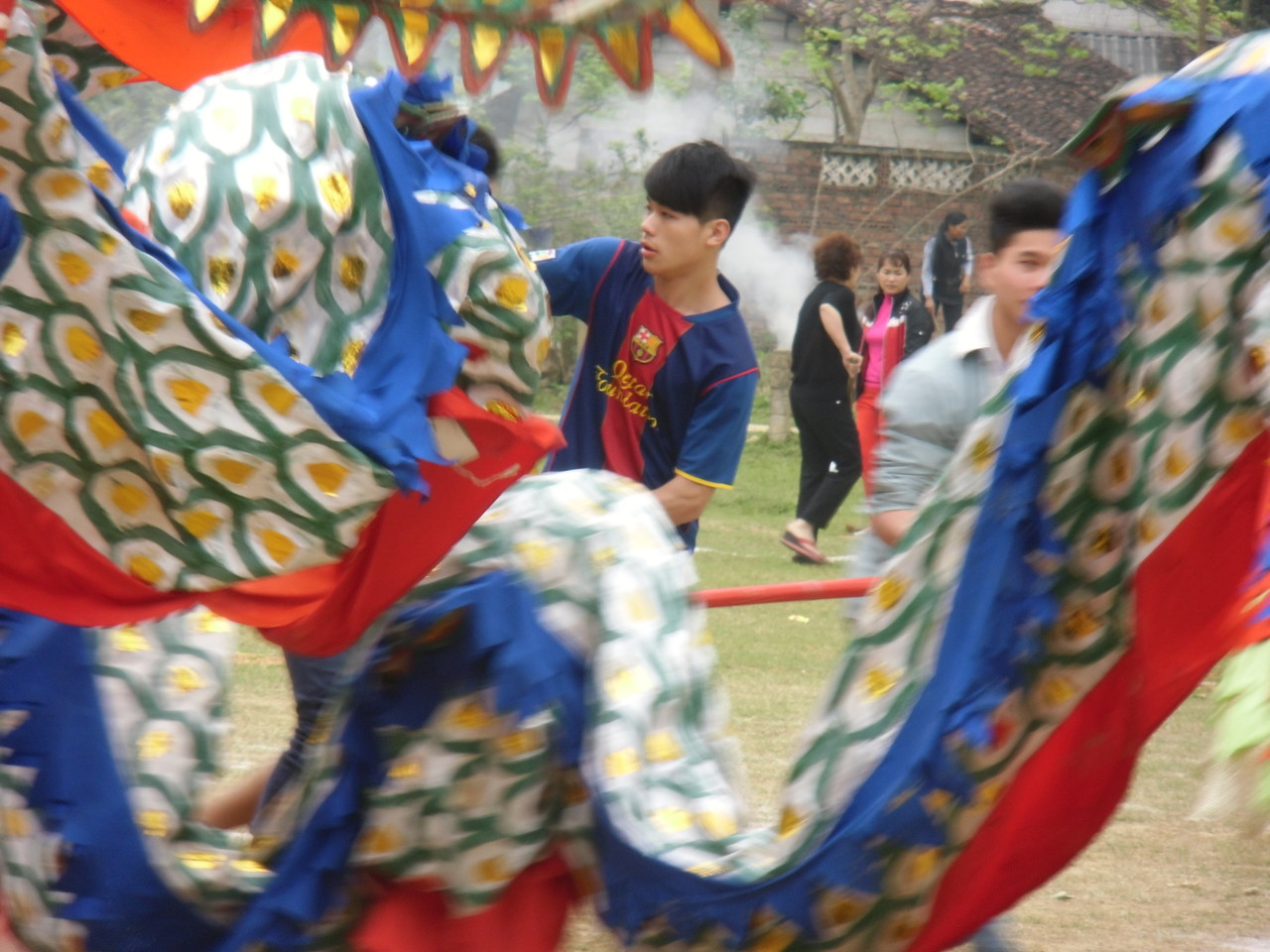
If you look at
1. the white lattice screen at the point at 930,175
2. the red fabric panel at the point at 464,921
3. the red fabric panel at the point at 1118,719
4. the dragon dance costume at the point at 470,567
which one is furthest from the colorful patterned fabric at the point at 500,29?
the white lattice screen at the point at 930,175

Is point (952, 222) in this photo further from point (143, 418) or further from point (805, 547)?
point (143, 418)

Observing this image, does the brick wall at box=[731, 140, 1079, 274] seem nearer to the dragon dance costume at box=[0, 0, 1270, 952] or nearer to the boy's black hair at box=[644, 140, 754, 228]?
the boy's black hair at box=[644, 140, 754, 228]

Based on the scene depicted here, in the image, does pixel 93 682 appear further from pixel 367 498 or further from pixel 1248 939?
pixel 1248 939

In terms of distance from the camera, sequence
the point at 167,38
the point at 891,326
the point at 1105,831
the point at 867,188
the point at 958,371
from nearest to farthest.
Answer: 1. the point at 167,38
2. the point at 958,371
3. the point at 1105,831
4. the point at 891,326
5. the point at 867,188

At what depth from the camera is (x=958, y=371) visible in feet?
10.1

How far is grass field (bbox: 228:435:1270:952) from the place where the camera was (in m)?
3.30

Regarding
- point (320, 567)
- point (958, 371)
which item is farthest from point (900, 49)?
point (320, 567)

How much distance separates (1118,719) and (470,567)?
0.87 meters

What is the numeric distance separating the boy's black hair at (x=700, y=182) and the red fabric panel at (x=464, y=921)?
5.92 feet

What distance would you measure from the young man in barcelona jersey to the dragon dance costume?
47.3 inches

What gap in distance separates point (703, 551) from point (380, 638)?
5.53 metres

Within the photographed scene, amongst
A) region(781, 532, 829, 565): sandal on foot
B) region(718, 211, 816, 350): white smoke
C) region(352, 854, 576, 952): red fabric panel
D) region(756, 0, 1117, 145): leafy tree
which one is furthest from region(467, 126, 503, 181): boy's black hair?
region(718, 211, 816, 350): white smoke

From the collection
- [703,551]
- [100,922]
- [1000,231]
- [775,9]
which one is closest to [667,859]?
[100,922]

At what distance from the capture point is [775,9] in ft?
49.0
